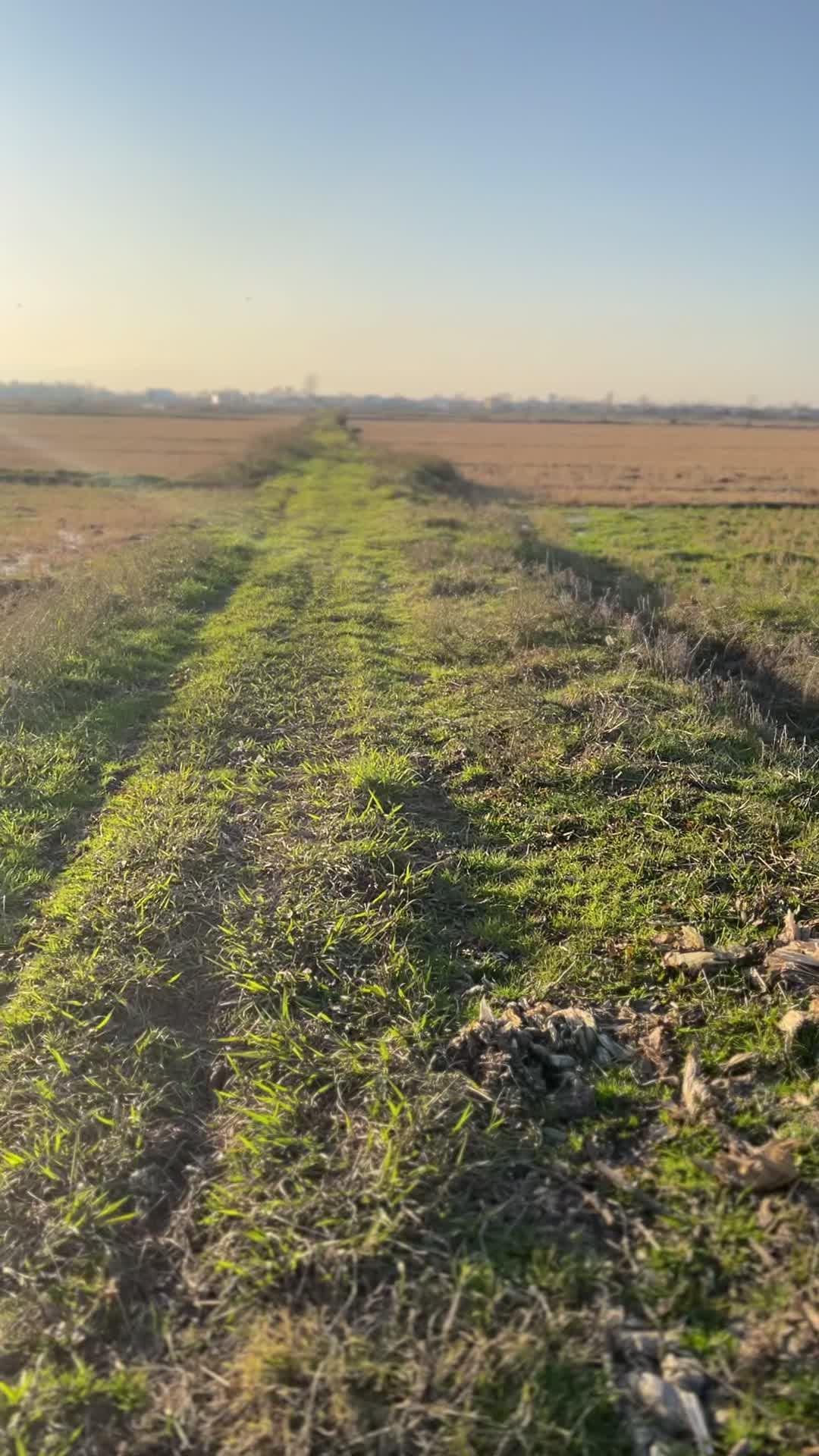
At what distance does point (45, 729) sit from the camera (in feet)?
26.2

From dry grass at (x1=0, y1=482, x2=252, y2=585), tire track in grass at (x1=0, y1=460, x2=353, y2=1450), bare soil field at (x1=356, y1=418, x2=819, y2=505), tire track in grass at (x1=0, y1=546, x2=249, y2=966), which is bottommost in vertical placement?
tire track in grass at (x1=0, y1=460, x2=353, y2=1450)

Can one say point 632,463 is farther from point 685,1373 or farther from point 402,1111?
point 685,1373

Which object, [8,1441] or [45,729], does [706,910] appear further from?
[45,729]

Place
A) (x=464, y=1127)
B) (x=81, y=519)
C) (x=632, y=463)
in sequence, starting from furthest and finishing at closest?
(x=632, y=463)
(x=81, y=519)
(x=464, y=1127)

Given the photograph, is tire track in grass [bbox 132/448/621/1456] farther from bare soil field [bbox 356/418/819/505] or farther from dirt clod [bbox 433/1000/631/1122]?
bare soil field [bbox 356/418/819/505]

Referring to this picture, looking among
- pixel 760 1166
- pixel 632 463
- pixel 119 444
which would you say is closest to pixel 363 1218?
pixel 760 1166

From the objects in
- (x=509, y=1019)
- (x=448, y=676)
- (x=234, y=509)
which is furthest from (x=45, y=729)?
(x=234, y=509)

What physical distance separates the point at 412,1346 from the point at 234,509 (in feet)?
86.1

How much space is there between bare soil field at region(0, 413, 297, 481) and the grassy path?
3669 cm

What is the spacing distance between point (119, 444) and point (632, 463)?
36827 millimetres

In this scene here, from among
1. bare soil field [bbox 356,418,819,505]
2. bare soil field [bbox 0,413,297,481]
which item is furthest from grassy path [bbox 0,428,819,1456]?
bare soil field [bbox 0,413,297,481]

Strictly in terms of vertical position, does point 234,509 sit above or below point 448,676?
above

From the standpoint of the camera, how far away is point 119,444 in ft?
211

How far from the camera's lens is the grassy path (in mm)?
2516
